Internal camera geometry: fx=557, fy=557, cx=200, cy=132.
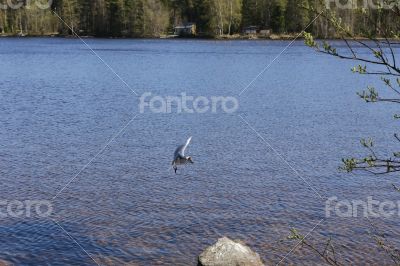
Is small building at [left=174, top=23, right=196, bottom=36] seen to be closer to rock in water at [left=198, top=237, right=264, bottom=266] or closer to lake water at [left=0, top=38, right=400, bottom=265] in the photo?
lake water at [left=0, top=38, right=400, bottom=265]

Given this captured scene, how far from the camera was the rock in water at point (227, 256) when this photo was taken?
51.4 ft

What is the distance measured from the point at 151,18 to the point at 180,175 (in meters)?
152

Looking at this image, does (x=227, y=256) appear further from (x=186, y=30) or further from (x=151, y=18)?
(x=186, y=30)

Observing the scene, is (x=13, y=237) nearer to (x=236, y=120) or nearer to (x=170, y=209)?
(x=170, y=209)

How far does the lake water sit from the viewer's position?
18.2m

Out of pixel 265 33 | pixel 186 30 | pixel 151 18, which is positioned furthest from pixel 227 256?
pixel 186 30

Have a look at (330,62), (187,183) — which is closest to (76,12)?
(330,62)

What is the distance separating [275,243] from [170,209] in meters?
4.70

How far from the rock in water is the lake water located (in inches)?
43.1

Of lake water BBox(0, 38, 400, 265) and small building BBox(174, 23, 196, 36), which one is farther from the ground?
small building BBox(174, 23, 196, 36)

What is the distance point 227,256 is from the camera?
15.7 m

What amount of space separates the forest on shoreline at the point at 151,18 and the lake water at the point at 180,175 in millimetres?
113562

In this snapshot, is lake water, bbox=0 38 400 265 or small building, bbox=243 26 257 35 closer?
lake water, bbox=0 38 400 265

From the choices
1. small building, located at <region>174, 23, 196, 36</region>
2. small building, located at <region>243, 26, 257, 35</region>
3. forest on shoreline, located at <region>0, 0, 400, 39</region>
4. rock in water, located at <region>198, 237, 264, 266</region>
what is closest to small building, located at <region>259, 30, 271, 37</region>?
forest on shoreline, located at <region>0, 0, 400, 39</region>
